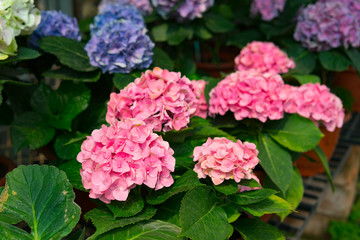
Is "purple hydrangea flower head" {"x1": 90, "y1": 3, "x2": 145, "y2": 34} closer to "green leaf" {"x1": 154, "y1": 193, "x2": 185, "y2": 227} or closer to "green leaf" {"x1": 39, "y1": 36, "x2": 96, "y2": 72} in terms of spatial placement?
"green leaf" {"x1": 39, "y1": 36, "x2": 96, "y2": 72}

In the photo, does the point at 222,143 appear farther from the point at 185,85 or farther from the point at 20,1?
the point at 20,1

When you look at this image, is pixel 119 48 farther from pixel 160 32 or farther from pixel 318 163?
pixel 318 163

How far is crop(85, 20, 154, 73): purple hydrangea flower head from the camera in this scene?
1.13 metres

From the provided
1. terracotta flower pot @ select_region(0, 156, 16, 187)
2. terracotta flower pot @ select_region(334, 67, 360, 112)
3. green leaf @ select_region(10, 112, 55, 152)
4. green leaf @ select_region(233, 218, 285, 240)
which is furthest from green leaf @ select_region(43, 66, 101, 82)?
terracotta flower pot @ select_region(334, 67, 360, 112)

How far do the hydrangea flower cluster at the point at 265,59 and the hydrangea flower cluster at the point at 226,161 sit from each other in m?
0.59

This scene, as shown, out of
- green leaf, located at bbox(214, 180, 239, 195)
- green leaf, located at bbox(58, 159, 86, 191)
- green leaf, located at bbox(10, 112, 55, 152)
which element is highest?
green leaf, located at bbox(214, 180, 239, 195)

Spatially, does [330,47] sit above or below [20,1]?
below

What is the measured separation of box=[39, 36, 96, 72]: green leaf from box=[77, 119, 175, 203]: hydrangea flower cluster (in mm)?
445

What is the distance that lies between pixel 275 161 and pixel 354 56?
0.67m

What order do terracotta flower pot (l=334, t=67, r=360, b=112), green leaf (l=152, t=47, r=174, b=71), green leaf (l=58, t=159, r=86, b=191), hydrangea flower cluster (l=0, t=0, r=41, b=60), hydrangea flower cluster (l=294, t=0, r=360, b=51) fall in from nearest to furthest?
green leaf (l=58, t=159, r=86, b=191)
hydrangea flower cluster (l=0, t=0, r=41, b=60)
green leaf (l=152, t=47, r=174, b=71)
hydrangea flower cluster (l=294, t=0, r=360, b=51)
terracotta flower pot (l=334, t=67, r=360, b=112)

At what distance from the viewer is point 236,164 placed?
77 centimetres

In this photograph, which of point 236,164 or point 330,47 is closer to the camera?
point 236,164

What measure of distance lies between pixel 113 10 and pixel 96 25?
0.10 metres

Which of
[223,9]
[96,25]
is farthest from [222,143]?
Result: [223,9]
